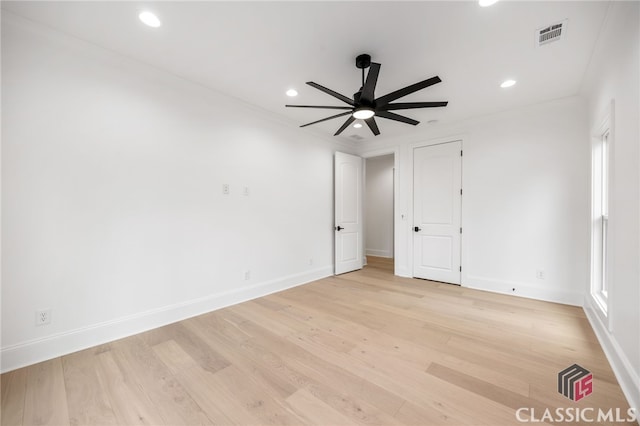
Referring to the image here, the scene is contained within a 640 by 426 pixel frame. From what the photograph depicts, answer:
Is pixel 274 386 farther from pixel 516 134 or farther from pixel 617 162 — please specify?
pixel 516 134

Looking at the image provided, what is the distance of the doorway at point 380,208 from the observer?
6969 mm

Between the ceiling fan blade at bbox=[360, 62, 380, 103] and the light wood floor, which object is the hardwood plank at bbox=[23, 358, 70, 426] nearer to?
the light wood floor

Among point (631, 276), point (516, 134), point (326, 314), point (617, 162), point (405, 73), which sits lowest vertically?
point (326, 314)

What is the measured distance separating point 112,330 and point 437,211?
4758 mm

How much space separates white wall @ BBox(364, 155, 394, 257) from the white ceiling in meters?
3.91

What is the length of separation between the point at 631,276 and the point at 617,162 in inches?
35.6

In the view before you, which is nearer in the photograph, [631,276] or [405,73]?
[631,276]

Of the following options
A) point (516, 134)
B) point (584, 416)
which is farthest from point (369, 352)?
point (516, 134)

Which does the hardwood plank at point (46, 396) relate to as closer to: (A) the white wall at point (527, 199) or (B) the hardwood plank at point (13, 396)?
(B) the hardwood plank at point (13, 396)

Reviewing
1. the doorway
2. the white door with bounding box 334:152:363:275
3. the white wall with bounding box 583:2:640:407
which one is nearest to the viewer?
the white wall with bounding box 583:2:640:407

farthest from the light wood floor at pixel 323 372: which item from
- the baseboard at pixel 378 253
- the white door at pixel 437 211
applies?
the baseboard at pixel 378 253

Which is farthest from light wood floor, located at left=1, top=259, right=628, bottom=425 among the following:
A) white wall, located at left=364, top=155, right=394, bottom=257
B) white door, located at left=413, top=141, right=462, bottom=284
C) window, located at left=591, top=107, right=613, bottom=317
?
white wall, located at left=364, top=155, right=394, bottom=257

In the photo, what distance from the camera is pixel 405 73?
2715 millimetres

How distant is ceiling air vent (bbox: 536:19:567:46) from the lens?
2.03 m
